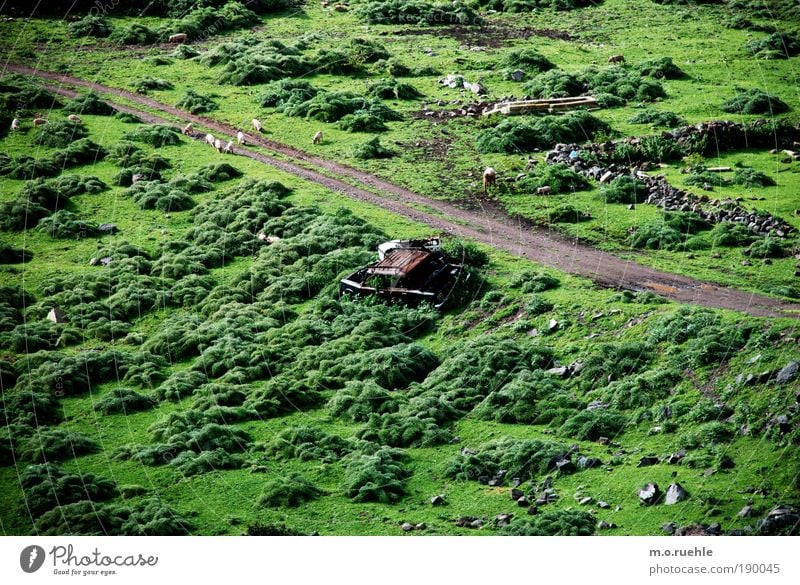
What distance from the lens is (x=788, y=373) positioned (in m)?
34.3

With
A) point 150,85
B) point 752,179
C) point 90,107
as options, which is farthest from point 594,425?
point 150,85

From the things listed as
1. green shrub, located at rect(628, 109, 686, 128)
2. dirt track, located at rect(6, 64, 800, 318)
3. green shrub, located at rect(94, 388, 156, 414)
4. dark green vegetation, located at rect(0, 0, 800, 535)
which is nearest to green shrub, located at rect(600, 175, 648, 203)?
dark green vegetation, located at rect(0, 0, 800, 535)

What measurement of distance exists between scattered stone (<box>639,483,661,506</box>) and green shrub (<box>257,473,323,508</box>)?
30.8ft

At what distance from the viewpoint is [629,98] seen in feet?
211

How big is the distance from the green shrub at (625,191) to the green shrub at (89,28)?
45.1 meters

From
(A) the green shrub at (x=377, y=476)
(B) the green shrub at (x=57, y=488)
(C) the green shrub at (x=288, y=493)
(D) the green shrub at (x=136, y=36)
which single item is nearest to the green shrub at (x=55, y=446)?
(B) the green shrub at (x=57, y=488)

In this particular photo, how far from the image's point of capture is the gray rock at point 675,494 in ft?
102

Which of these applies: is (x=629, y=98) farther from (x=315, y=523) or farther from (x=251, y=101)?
(x=315, y=523)

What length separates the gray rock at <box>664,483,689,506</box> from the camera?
3120 centimetres

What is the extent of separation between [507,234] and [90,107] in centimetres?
3020

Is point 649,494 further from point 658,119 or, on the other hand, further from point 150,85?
point 150,85

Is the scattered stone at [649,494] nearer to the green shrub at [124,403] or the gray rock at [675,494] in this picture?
the gray rock at [675,494]

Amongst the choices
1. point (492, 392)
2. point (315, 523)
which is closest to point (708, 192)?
point (492, 392)
